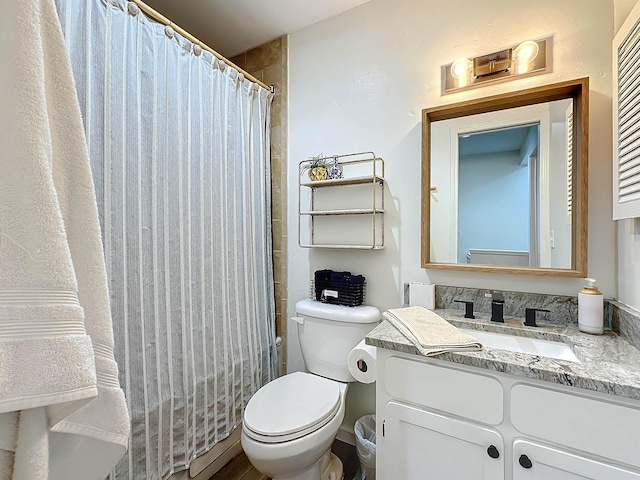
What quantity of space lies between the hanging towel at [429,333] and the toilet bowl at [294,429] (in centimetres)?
46

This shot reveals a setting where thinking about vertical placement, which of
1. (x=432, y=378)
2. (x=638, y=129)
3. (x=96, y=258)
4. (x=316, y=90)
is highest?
(x=316, y=90)

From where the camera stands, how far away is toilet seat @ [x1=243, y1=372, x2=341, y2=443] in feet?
3.63

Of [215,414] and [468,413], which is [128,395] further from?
[468,413]

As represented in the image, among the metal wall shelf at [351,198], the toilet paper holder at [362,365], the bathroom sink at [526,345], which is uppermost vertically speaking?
the metal wall shelf at [351,198]

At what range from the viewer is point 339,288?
1.58 meters

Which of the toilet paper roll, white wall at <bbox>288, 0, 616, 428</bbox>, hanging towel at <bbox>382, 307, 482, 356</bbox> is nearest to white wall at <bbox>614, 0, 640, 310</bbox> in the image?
white wall at <bbox>288, 0, 616, 428</bbox>

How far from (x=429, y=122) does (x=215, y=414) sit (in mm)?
1725

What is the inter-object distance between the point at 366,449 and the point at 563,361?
0.91 metres

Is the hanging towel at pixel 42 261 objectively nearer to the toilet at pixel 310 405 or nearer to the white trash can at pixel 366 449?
the toilet at pixel 310 405

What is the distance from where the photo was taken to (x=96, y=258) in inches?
25.6

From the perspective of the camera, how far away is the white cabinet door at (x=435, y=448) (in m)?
0.89

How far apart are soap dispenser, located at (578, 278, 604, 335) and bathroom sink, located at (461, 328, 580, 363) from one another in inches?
4.6

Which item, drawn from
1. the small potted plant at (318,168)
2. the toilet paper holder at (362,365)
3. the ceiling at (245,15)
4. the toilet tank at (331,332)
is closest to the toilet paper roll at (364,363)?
the toilet paper holder at (362,365)

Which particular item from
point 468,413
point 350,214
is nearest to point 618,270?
point 468,413
